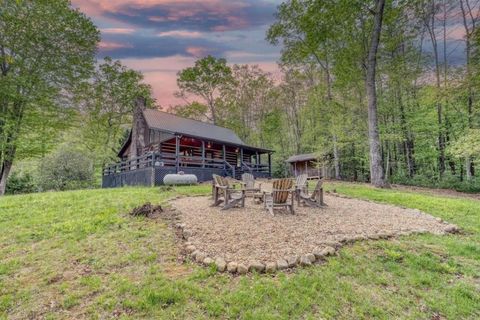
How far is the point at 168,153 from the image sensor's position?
52.0 feet

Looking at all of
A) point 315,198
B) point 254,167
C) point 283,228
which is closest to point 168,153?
point 254,167

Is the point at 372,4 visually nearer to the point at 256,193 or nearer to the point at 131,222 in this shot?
the point at 256,193

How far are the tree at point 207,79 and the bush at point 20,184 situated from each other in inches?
700

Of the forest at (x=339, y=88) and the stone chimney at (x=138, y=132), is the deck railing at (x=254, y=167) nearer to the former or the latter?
the forest at (x=339, y=88)

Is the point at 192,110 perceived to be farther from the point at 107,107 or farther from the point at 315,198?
the point at 315,198

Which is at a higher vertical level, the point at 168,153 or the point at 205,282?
the point at 168,153

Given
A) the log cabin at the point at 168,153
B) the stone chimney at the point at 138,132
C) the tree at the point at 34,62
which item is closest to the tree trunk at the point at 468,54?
the log cabin at the point at 168,153

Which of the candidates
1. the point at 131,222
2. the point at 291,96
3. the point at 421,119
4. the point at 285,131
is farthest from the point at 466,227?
the point at 285,131

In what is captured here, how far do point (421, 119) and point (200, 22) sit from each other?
15.4 m

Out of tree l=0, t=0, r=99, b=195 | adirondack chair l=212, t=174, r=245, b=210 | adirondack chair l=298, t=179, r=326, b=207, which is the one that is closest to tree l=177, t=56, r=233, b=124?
tree l=0, t=0, r=99, b=195

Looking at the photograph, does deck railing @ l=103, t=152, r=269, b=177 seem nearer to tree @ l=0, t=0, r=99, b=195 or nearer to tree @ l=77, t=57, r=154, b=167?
tree @ l=0, t=0, r=99, b=195

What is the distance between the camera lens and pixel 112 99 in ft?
75.8

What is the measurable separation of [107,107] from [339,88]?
21680mm

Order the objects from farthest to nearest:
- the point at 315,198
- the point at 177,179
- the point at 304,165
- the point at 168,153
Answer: the point at 304,165, the point at 168,153, the point at 177,179, the point at 315,198
